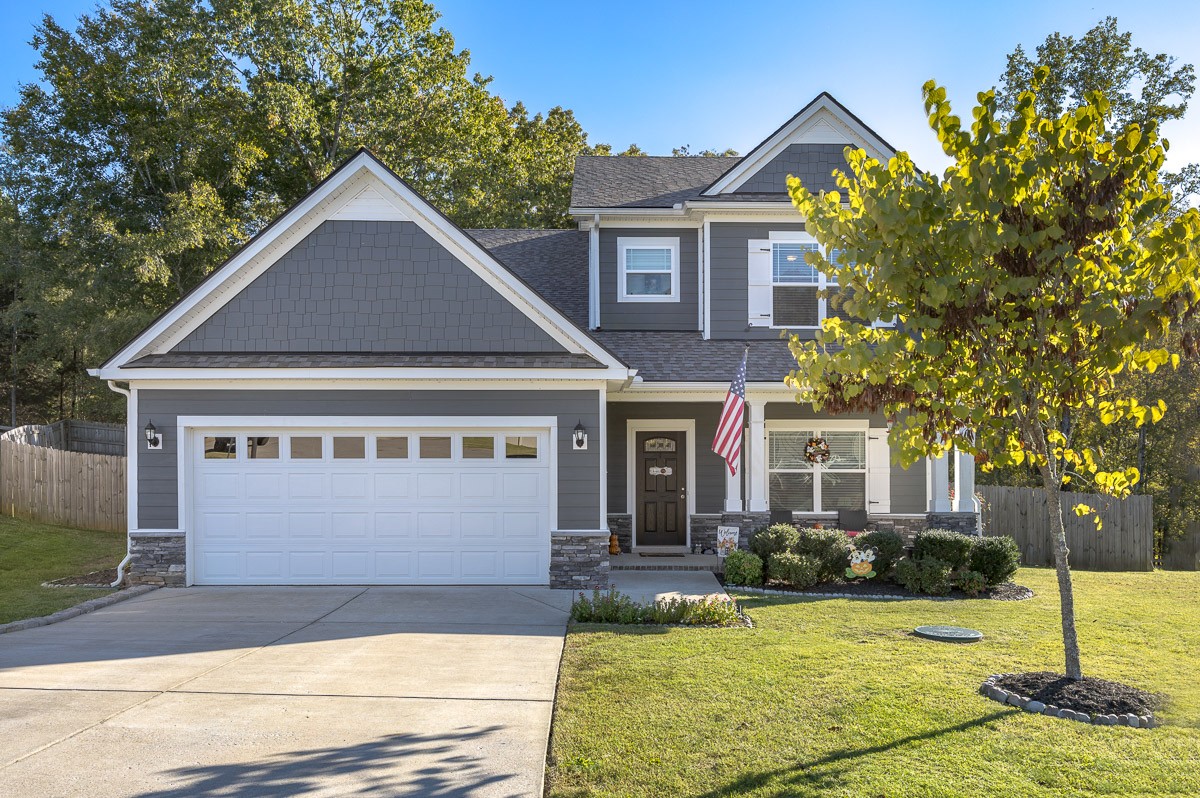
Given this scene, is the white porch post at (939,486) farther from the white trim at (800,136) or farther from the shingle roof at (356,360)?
the shingle roof at (356,360)

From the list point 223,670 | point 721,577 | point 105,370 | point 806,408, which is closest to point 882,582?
point 721,577

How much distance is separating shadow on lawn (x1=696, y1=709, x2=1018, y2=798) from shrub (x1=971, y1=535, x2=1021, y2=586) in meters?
6.99

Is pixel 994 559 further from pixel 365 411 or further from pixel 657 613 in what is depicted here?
pixel 365 411

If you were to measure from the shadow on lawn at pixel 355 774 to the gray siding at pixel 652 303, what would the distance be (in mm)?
10929

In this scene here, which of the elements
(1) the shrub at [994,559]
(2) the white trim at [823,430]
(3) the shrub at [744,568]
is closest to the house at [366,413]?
(3) the shrub at [744,568]

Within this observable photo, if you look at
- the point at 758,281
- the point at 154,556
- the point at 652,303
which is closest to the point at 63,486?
the point at 154,556

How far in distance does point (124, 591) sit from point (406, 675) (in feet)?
20.6

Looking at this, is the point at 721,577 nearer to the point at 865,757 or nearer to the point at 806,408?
the point at 806,408

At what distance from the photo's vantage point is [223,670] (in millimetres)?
7754

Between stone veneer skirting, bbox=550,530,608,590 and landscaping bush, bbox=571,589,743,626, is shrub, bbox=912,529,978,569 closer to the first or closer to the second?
landscaping bush, bbox=571,589,743,626

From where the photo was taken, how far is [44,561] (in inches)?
579

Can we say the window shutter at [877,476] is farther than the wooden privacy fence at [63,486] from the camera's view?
No

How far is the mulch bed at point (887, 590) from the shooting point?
473 inches

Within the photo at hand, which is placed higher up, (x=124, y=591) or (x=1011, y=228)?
(x=1011, y=228)
